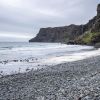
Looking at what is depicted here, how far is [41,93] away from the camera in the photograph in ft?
52.6

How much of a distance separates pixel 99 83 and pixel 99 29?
5367 inches

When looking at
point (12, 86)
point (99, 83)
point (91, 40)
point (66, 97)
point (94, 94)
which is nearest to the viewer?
point (94, 94)

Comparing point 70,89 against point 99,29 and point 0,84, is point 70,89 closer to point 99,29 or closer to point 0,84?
point 0,84

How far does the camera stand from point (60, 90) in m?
16.0

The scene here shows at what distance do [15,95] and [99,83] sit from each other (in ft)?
18.2

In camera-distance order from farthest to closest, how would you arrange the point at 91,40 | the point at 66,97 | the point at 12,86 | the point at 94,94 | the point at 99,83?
the point at 91,40 < the point at 12,86 < the point at 99,83 < the point at 66,97 < the point at 94,94

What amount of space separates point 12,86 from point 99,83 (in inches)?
289

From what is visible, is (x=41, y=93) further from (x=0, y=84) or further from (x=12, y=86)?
(x=0, y=84)

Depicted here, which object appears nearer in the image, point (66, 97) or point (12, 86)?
point (66, 97)

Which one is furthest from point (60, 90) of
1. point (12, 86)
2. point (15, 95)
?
point (12, 86)

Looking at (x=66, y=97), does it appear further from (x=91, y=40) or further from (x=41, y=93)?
(x=91, y=40)

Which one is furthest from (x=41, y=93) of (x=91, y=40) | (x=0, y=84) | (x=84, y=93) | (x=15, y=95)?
(x=91, y=40)

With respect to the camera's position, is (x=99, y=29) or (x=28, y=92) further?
(x=99, y=29)

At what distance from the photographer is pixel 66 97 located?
14.1 m
